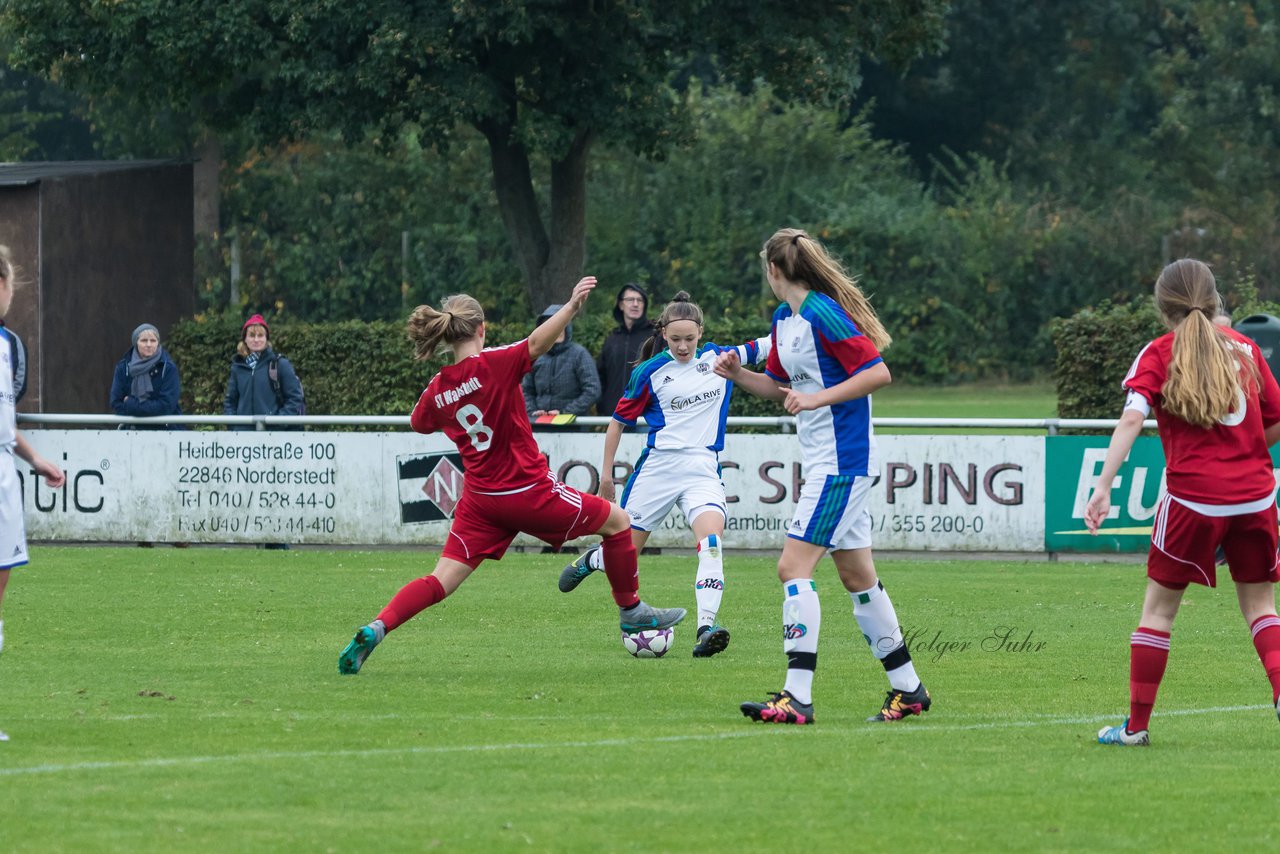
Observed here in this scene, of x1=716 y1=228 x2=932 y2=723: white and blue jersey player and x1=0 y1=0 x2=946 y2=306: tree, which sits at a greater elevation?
x1=0 y1=0 x2=946 y2=306: tree

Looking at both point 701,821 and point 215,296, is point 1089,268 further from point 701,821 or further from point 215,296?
point 701,821

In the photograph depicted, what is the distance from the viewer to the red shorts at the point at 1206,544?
7.24 metres

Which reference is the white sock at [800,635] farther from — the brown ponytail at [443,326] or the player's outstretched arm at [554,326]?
the brown ponytail at [443,326]

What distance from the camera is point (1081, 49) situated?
5606cm

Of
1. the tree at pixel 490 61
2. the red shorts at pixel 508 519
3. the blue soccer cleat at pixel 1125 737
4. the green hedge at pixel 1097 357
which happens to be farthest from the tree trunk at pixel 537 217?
the blue soccer cleat at pixel 1125 737

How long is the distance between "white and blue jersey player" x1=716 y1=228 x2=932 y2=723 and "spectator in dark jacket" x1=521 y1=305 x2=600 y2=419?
27.1ft

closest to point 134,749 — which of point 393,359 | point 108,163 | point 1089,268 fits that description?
point 393,359

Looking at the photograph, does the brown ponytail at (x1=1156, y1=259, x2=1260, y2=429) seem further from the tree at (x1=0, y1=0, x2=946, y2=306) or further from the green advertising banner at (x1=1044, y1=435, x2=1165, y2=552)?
the tree at (x1=0, y1=0, x2=946, y2=306)

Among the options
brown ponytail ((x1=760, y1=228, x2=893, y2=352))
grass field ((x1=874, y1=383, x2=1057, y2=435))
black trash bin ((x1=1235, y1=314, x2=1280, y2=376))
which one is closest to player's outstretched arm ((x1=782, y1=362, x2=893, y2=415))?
brown ponytail ((x1=760, y1=228, x2=893, y2=352))

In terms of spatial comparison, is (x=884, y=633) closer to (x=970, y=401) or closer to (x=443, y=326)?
(x=443, y=326)

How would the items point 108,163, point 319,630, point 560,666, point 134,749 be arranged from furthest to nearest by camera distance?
point 108,163, point 319,630, point 560,666, point 134,749

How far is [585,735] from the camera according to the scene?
7.61 m

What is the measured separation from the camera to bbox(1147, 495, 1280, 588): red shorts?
23.7 ft

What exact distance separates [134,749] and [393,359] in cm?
1708
